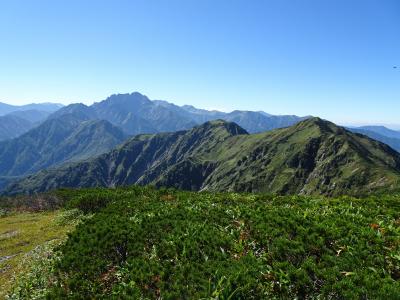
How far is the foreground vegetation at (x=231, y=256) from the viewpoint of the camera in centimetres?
1496

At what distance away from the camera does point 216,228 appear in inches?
810

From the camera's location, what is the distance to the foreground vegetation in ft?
49.1

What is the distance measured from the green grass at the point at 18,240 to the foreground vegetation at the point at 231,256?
2509mm

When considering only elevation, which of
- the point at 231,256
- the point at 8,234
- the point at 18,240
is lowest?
the point at 8,234

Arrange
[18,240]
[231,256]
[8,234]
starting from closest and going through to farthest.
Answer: [231,256] < [18,240] < [8,234]

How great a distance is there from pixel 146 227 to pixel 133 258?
3.10 meters

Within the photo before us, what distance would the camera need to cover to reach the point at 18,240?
34.4 meters

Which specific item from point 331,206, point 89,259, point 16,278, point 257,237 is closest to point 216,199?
point 331,206

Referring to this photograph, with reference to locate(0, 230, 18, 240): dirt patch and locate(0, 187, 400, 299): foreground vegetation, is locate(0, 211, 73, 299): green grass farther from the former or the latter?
locate(0, 187, 400, 299): foreground vegetation

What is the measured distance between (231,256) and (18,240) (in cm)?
2550

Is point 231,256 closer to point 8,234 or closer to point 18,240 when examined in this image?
point 18,240

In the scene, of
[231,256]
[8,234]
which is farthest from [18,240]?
[231,256]

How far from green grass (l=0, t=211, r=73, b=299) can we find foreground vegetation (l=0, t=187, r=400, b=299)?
2.51m

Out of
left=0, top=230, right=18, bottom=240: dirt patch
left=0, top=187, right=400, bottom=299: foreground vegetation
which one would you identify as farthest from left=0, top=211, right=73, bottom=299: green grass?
left=0, top=187, right=400, bottom=299: foreground vegetation
